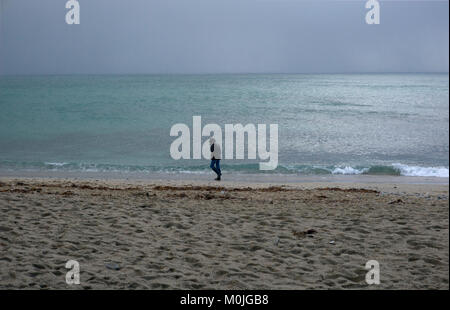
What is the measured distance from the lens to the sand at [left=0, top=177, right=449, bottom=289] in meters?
5.06

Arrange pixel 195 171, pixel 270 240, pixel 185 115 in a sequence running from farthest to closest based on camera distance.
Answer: pixel 185 115, pixel 195 171, pixel 270 240

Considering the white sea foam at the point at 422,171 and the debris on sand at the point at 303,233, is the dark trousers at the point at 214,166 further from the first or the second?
the debris on sand at the point at 303,233

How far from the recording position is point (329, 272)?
5289mm

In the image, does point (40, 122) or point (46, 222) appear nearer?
point (46, 222)

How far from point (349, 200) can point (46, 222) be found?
6.55m

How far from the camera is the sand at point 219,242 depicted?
16.6 ft

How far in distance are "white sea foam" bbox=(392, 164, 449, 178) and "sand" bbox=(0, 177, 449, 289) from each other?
6751 millimetres

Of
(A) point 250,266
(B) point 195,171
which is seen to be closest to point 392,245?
(A) point 250,266

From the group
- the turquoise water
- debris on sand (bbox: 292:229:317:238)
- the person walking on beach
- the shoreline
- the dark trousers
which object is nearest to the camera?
debris on sand (bbox: 292:229:317:238)

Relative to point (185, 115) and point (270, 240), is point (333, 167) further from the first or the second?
point (185, 115)

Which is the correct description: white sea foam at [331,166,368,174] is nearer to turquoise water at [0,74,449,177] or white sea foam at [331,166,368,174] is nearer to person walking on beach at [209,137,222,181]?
turquoise water at [0,74,449,177]

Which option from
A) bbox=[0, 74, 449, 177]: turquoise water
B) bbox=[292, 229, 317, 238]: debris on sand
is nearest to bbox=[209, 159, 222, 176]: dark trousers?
bbox=[0, 74, 449, 177]: turquoise water

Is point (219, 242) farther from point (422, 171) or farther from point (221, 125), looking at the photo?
point (221, 125)

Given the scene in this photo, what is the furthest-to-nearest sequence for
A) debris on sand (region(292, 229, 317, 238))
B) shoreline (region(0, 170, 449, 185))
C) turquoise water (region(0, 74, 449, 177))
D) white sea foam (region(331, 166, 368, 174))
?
turquoise water (region(0, 74, 449, 177))
white sea foam (region(331, 166, 368, 174))
shoreline (region(0, 170, 449, 185))
debris on sand (region(292, 229, 317, 238))
